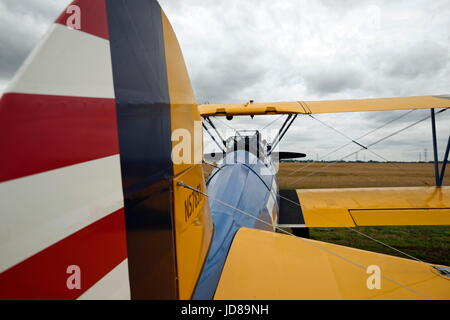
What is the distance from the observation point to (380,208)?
14.8ft

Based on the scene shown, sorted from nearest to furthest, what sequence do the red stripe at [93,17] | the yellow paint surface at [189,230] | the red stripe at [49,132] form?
the red stripe at [49,132]
the red stripe at [93,17]
the yellow paint surface at [189,230]

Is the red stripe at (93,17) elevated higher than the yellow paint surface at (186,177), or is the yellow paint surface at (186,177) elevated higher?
the red stripe at (93,17)

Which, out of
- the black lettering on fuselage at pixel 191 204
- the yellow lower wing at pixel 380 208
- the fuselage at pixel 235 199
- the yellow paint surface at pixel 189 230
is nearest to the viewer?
the yellow paint surface at pixel 189 230

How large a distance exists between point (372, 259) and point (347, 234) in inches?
258

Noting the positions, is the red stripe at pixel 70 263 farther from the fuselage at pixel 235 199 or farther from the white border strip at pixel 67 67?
the fuselage at pixel 235 199

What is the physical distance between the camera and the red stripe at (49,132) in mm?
475

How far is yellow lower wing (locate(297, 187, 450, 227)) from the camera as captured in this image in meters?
4.18

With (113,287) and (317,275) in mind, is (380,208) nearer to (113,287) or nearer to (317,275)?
(317,275)

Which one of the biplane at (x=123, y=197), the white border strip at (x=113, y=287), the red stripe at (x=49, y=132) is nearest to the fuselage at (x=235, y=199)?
the biplane at (x=123, y=197)

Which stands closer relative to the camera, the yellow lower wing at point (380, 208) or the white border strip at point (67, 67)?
the white border strip at point (67, 67)
